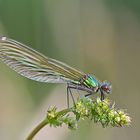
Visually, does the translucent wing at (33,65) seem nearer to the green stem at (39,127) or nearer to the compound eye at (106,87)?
the compound eye at (106,87)

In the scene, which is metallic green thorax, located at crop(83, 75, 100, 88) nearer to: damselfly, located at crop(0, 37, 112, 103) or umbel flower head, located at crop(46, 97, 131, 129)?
damselfly, located at crop(0, 37, 112, 103)

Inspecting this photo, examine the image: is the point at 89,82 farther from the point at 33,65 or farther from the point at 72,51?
the point at 72,51

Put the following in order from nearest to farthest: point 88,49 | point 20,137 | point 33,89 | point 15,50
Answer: point 15,50 → point 20,137 → point 33,89 → point 88,49

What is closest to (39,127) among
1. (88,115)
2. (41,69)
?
(88,115)

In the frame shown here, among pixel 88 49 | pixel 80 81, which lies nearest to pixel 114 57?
pixel 88 49

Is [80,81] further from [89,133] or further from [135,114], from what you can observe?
[135,114]

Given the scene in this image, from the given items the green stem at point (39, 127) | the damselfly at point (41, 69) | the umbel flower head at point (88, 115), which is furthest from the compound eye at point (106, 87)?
the green stem at point (39, 127)

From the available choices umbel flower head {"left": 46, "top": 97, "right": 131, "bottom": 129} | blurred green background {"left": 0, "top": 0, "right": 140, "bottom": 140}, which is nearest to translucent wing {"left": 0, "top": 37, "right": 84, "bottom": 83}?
umbel flower head {"left": 46, "top": 97, "right": 131, "bottom": 129}
